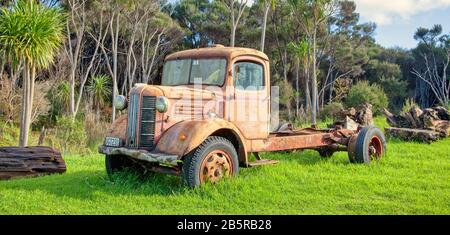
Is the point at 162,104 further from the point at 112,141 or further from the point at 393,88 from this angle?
the point at 393,88

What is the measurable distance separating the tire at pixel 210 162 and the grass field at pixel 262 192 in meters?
0.15

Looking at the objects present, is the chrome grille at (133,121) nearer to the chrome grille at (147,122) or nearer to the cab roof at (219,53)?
the chrome grille at (147,122)

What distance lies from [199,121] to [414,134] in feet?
23.4

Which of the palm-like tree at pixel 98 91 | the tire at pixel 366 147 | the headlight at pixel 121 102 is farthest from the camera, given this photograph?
A: the palm-like tree at pixel 98 91

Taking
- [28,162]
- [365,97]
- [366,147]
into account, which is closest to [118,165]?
[28,162]

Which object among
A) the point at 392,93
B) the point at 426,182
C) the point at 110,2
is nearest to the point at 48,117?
the point at 110,2

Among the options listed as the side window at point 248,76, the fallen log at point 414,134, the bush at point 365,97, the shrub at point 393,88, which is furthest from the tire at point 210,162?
the shrub at point 393,88

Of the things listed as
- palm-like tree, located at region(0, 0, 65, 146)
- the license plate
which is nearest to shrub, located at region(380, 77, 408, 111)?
palm-like tree, located at region(0, 0, 65, 146)

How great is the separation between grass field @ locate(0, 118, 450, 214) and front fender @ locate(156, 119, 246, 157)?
2.00 ft

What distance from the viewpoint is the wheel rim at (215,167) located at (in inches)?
Result: 262

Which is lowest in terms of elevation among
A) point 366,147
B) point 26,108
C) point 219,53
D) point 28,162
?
point 28,162

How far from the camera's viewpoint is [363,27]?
42.3 metres

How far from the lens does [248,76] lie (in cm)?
752
